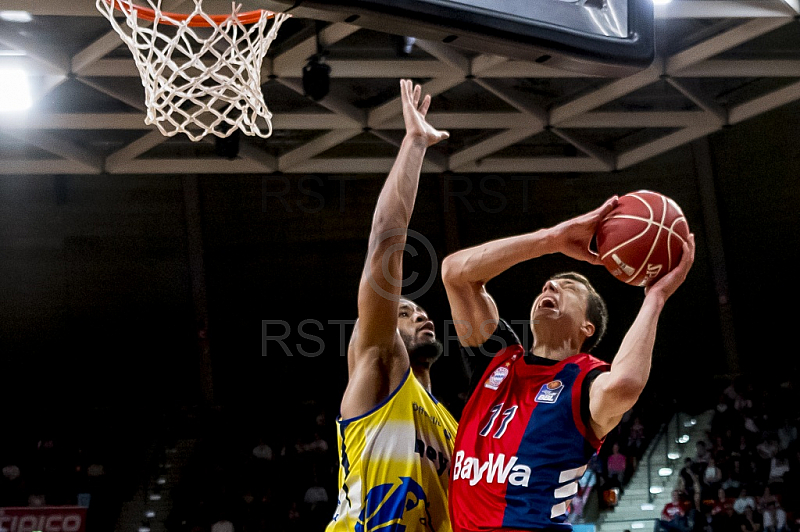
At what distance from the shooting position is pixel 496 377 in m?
3.29

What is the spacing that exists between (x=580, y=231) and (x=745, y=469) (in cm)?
1028

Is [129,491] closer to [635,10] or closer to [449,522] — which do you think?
[449,522]

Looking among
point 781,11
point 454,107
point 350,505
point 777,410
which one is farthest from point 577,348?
point 777,410

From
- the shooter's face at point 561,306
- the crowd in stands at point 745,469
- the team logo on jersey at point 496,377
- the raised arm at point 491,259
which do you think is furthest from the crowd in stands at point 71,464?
the shooter's face at point 561,306

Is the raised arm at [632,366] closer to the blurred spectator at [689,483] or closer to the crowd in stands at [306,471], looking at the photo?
the crowd in stands at [306,471]

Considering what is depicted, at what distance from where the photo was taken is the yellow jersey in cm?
321

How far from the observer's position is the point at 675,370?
14992 millimetres

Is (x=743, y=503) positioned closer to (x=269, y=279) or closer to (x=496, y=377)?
(x=269, y=279)

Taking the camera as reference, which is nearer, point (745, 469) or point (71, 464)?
point (745, 469)

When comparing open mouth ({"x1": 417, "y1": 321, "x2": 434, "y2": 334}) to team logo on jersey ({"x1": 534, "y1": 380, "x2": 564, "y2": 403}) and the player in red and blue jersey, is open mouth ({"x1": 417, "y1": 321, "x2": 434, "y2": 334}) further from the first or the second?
team logo on jersey ({"x1": 534, "y1": 380, "x2": 564, "y2": 403})

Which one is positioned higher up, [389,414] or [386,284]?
[386,284]

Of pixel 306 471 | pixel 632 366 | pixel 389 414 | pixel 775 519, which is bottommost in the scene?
pixel 775 519

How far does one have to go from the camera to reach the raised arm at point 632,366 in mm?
2742

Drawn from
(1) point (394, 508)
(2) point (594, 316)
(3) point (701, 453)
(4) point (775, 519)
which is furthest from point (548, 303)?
(3) point (701, 453)
